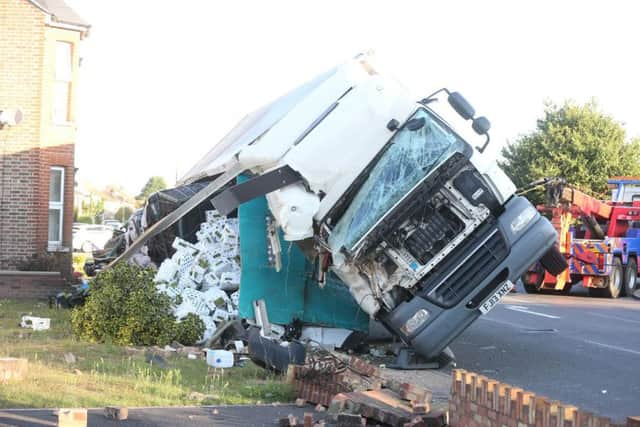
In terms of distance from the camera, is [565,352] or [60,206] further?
[60,206]

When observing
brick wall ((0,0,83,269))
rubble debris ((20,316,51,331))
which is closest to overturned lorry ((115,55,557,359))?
rubble debris ((20,316,51,331))

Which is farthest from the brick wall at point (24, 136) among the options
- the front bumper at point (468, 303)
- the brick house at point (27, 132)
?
the front bumper at point (468, 303)

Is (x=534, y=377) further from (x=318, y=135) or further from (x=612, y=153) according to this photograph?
(x=612, y=153)

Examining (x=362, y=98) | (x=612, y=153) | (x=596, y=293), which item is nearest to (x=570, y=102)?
(x=612, y=153)

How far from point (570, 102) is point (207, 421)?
38.1 meters

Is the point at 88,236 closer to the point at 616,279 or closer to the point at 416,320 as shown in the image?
the point at 616,279

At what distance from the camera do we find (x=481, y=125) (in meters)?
9.94

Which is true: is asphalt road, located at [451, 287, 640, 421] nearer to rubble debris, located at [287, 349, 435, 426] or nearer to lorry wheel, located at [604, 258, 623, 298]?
rubble debris, located at [287, 349, 435, 426]

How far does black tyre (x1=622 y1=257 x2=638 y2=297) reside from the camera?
73.3 feet

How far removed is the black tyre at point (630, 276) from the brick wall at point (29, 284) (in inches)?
512

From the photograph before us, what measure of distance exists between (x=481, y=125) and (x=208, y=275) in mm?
4638

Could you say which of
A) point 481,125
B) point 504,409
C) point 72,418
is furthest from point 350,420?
point 481,125

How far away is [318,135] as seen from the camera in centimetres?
1025

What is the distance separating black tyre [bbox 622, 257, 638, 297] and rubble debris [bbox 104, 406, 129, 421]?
58.1 ft
